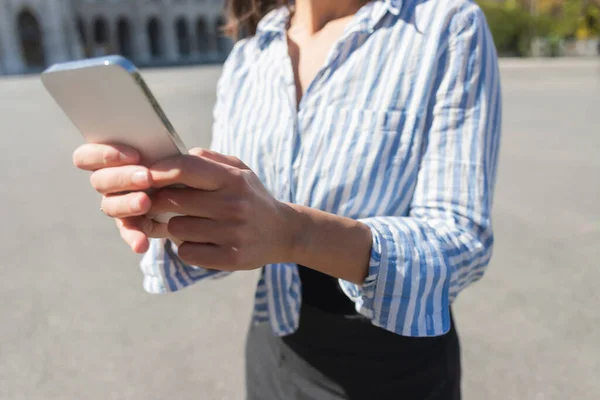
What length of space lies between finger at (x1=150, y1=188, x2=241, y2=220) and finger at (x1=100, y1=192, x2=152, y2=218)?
22 mm

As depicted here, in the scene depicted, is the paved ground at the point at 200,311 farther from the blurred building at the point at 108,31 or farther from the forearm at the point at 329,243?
the blurred building at the point at 108,31

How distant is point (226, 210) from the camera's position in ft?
2.20

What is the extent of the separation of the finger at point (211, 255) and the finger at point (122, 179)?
0.11m

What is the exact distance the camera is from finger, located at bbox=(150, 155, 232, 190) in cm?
63

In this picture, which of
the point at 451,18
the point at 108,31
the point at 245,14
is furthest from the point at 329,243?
the point at 108,31

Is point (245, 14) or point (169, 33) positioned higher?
point (245, 14)

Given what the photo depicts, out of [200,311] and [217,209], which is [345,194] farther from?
[200,311]

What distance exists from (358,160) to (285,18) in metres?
0.58

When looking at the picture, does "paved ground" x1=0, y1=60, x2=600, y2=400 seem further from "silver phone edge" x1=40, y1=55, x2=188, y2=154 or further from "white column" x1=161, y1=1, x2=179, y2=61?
"white column" x1=161, y1=1, x2=179, y2=61

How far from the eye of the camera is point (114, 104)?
616mm

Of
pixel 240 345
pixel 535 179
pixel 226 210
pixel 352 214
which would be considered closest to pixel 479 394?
pixel 240 345

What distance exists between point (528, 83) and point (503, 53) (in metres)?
10.3

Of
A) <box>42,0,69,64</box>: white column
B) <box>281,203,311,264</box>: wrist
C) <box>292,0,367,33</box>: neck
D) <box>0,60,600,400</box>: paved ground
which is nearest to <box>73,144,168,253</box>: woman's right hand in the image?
<box>281,203,311,264</box>: wrist

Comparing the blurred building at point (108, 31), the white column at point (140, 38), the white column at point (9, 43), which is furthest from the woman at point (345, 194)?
the white column at point (140, 38)
